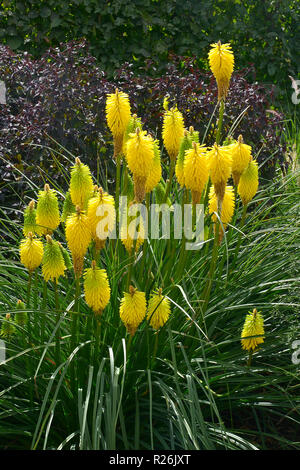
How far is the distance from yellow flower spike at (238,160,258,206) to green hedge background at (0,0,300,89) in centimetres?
426

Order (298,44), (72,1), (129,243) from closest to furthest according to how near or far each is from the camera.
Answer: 1. (129,243)
2. (72,1)
3. (298,44)

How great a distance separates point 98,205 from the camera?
2.78 meters

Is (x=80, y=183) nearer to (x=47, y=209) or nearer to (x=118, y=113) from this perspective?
(x=47, y=209)

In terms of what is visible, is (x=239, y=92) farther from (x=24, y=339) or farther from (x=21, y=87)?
(x=24, y=339)

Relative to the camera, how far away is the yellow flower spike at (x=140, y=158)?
285cm

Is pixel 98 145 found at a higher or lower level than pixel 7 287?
higher

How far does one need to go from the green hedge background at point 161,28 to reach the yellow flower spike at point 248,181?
14.0 feet

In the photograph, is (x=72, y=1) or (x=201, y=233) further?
(x=72, y=1)

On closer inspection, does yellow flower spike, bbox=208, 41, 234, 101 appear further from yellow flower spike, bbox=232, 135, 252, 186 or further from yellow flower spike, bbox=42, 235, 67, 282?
yellow flower spike, bbox=42, 235, 67, 282

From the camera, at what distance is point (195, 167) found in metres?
3.01

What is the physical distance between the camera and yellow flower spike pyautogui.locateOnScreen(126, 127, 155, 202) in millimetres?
2852

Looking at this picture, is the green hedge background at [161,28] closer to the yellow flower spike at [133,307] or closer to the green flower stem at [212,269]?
the green flower stem at [212,269]

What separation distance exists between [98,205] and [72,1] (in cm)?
523

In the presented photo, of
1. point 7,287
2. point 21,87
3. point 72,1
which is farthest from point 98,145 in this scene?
point 72,1
